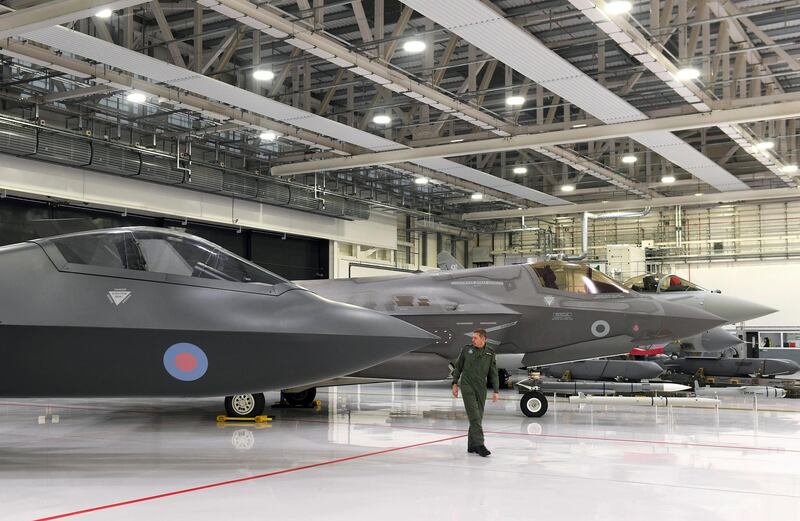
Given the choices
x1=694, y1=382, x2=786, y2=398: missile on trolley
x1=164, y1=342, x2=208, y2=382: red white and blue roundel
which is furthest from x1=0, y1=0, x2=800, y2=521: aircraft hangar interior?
x1=694, y1=382, x2=786, y2=398: missile on trolley

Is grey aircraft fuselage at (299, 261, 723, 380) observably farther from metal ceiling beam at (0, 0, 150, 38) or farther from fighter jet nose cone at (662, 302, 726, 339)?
metal ceiling beam at (0, 0, 150, 38)

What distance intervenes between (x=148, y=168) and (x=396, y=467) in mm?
14305

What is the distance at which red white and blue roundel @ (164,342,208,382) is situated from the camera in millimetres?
7277

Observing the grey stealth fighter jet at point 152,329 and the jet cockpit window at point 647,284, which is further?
the jet cockpit window at point 647,284

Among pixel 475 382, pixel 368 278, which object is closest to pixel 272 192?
pixel 368 278

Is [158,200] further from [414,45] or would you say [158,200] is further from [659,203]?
[659,203]

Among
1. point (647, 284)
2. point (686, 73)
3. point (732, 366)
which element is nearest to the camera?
point (686, 73)

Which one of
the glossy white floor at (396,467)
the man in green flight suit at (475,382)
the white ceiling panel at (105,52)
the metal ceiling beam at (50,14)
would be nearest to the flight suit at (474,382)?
the man in green flight suit at (475,382)

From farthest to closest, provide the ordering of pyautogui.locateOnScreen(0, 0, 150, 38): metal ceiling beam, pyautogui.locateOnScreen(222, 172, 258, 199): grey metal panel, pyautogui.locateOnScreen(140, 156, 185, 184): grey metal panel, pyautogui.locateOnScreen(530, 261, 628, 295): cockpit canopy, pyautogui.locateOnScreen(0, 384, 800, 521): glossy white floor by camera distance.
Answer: pyautogui.locateOnScreen(222, 172, 258, 199): grey metal panel → pyautogui.locateOnScreen(140, 156, 185, 184): grey metal panel → pyautogui.locateOnScreen(530, 261, 628, 295): cockpit canopy → pyautogui.locateOnScreen(0, 0, 150, 38): metal ceiling beam → pyautogui.locateOnScreen(0, 384, 800, 521): glossy white floor

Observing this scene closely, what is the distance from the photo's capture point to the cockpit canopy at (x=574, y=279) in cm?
1319

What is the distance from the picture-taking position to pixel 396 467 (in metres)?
7.71

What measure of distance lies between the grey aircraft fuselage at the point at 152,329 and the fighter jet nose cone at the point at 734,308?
35.7 ft

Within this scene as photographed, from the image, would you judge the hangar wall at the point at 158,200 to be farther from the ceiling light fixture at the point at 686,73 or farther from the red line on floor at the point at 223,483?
the ceiling light fixture at the point at 686,73

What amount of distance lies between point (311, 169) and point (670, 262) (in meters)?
17.8
